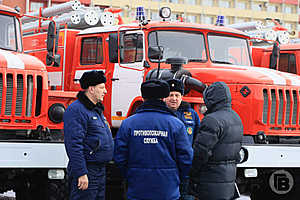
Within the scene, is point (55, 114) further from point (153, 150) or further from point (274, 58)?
point (274, 58)

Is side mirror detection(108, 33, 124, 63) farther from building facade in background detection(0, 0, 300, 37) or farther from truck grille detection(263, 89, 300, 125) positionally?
building facade in background detection(0, 0, 300, 37)

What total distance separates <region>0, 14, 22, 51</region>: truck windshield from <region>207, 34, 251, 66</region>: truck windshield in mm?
3075

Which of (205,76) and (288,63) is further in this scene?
(288,63)

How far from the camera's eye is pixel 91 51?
10.3 meters

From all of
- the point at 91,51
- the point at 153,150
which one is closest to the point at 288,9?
the point at 91,51

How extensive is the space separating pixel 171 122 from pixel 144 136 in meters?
0.27

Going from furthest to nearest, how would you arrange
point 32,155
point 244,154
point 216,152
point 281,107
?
1. point 281,107
2. point 244,154
3. point 32,155
4. point 216,152

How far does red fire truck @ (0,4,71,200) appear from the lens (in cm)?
704

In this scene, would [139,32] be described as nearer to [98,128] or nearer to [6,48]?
[6,48]

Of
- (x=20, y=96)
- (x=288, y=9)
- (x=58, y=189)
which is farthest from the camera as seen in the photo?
(x=288, y=9)

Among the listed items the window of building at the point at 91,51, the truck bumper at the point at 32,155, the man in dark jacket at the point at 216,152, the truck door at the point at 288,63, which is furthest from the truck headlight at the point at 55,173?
the truck door at the point at 288,63

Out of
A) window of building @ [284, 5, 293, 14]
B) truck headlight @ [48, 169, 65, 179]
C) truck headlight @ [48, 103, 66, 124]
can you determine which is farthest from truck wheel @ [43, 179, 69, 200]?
window of building @ [284, 5, 293, 14]

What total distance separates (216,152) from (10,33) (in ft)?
14.1

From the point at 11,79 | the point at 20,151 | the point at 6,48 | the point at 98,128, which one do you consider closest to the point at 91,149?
the point at 98,128
